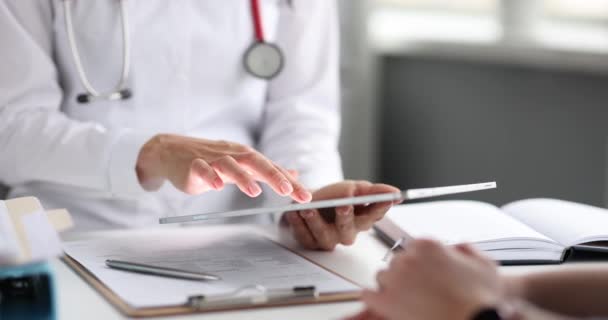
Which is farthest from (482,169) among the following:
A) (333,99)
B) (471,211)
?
(471,211)

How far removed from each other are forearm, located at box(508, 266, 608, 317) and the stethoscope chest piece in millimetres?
931

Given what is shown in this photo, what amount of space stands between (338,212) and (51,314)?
1.56ft

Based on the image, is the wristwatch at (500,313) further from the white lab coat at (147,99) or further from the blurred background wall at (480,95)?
the blurred background wall at (480,95)

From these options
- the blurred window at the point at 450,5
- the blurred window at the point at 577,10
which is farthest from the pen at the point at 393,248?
the blurred window at the point at 450,5

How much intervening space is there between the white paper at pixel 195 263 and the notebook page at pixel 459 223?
0.19 meters

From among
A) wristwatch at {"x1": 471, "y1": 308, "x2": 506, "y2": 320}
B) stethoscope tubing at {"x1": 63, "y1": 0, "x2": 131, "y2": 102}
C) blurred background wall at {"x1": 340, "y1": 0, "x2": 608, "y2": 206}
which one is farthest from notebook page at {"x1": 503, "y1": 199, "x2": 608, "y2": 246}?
blurred background wall at {"x1": 340, "y1": 0, "x2": 608, "y2": 206}

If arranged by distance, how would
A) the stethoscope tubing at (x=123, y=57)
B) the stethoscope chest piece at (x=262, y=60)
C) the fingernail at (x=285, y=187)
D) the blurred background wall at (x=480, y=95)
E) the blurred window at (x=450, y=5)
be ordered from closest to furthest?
the fingernail at (x=285, y=187) < the stethoscope tubing at (x=123, y=57) < the stethoscope chest piece at (x=262, y=60) < the blurred background wall at (x=480, y=95) < the blurred window at (x=450, y=5)

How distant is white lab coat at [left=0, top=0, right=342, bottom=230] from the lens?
1.55m

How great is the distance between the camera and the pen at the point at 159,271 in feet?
3.67

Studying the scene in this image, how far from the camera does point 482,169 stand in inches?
121

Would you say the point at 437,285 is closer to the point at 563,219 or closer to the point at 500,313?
the point at 500,313

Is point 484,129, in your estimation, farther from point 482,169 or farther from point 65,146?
point 65,146

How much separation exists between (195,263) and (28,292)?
298 millimetres

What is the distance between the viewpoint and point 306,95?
6.00ft
